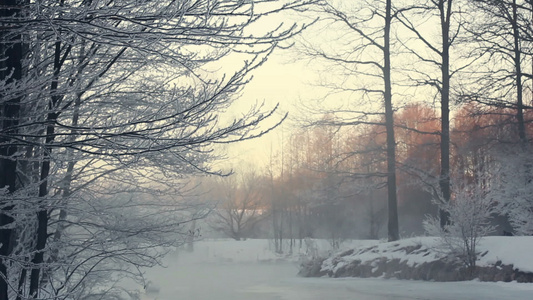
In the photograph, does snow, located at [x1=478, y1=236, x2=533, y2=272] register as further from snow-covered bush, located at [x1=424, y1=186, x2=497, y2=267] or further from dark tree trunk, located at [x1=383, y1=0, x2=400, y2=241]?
dark tree trunk, located at [x1=383, y1=0, x2=400, y2=241]

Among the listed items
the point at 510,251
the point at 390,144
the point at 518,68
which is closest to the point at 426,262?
the point at 510,251

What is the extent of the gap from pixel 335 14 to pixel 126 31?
690 inches

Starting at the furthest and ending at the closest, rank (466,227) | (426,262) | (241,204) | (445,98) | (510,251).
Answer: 1. (241,204)
2. (445,98)
3. (426,262)
4. (466,227)
5. (510,251)

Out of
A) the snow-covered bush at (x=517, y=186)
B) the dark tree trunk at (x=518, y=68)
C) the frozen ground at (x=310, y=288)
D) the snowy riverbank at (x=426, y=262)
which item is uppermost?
the dark tree trunk at (x=518, y=68)

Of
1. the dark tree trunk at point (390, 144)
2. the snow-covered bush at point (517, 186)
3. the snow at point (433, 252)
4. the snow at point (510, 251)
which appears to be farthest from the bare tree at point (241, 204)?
the snow at point (510, 251)

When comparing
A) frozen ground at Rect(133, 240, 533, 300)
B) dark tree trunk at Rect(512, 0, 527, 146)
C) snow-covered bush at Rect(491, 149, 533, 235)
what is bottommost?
frozen ground at Rect(133, 240, 533, 300)

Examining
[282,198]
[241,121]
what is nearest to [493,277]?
[241,121]

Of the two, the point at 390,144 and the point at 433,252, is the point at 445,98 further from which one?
the point at 433,252

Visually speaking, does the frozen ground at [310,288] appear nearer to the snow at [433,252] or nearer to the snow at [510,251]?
the snow at [510,251]

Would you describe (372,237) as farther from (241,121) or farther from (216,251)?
(241,121)

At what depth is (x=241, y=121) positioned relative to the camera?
389cm

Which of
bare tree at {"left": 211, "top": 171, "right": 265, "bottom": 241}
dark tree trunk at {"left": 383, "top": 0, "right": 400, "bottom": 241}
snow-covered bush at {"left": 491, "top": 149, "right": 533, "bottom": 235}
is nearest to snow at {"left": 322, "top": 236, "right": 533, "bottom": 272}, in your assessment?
dark tree trunk at {"left": 383, "top": 0, "right": 400, "bottom": 241}

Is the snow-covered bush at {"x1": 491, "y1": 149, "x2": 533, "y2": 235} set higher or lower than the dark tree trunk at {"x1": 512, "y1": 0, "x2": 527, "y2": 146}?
lower

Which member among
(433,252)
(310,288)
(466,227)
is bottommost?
(310,288)
